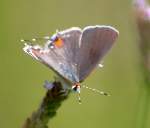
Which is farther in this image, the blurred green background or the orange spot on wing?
the blurred green background

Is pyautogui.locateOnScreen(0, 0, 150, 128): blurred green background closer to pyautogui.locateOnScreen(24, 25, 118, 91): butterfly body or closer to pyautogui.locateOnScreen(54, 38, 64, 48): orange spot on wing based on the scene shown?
pyautogui.locateOnScreen(24, 25, 118, 91): butterfly body

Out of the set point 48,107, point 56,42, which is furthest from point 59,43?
point 48,107

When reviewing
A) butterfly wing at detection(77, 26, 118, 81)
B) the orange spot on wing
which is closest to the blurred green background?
butterfly wing at detection(77, 26, 118, 81)

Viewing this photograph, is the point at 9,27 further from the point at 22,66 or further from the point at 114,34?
the point at 114,34

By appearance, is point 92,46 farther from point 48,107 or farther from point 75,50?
point 48,107

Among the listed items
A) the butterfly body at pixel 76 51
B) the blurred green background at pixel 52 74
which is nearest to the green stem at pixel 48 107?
the butterfly body at pixel 76 51

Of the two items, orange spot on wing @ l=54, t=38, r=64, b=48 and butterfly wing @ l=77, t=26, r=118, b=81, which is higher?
butterfly wing @ l=77, t=26, r=118, b=81
